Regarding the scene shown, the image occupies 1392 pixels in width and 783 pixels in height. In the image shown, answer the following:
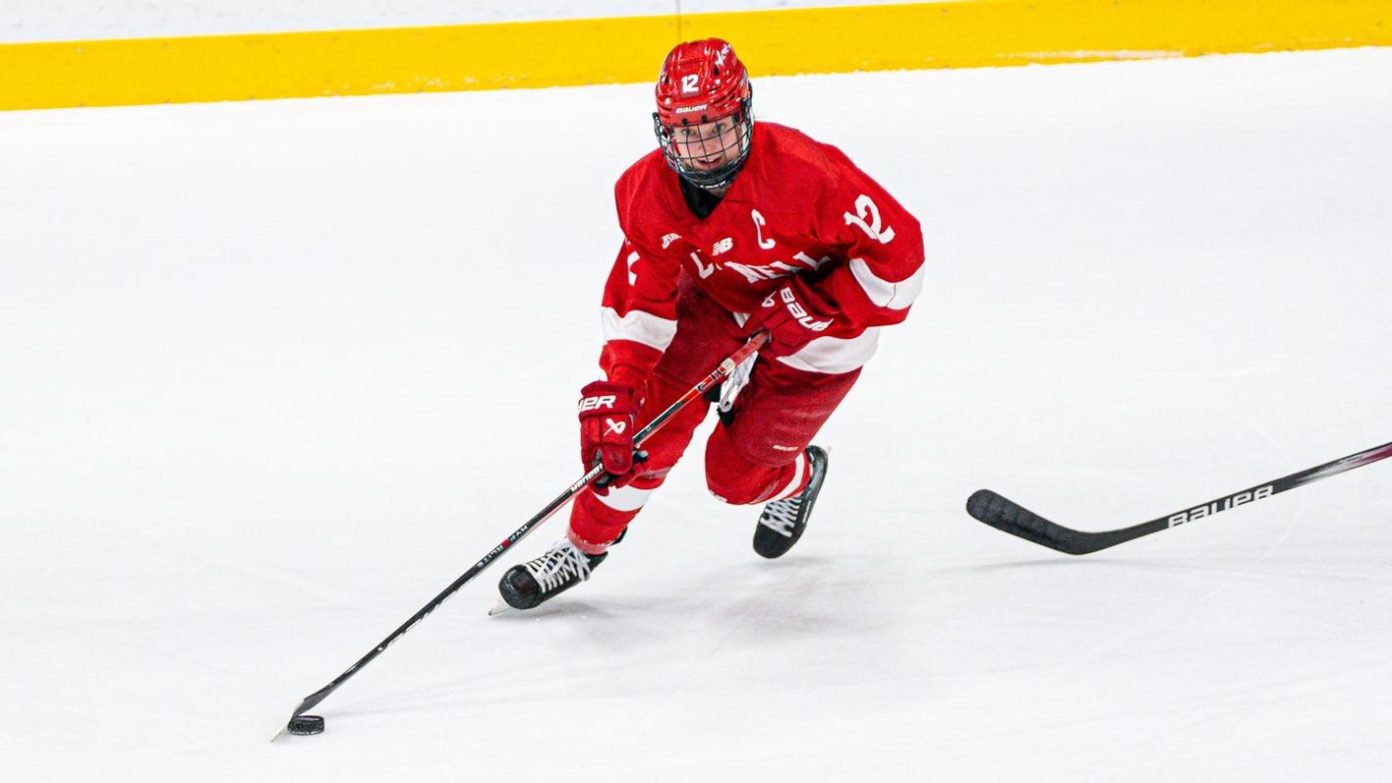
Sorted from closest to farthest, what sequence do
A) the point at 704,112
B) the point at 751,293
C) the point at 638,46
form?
the point at 704,112
the point at 751,293
the point at 638,46

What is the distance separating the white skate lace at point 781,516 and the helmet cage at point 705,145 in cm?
69

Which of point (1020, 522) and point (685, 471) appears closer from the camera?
point (1020, 522)

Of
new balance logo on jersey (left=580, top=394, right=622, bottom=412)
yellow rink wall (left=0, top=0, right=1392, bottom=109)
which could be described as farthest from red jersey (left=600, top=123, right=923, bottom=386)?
yellow rink wall (left=0, top=0, right=1392, bottom=109)

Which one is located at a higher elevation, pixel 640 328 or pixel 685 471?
pixel 640 328

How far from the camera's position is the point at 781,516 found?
2803 millimetres

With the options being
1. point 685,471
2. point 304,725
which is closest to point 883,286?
point 685,471

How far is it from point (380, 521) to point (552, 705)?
89cm

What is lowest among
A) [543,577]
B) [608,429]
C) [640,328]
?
[543,577]

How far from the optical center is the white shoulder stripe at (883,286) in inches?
96.8

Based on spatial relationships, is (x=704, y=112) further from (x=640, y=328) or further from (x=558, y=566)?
(x=558, y=566)

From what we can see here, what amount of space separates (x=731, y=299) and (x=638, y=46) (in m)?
4.21

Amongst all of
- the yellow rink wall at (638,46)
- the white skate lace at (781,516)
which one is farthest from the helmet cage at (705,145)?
the yellow rink wall at (638,46)

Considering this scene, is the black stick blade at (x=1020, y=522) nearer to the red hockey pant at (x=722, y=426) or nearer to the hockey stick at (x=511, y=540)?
Result: the red hockey pant at (x=722, y=426)

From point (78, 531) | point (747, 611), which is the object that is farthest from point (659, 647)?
point (78, 531)
